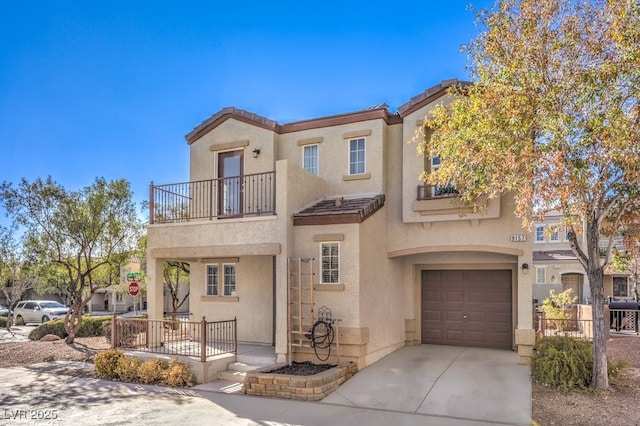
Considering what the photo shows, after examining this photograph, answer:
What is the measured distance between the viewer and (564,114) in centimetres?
855

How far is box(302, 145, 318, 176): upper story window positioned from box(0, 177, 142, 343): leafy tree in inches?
256

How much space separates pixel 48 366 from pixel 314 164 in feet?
30.9

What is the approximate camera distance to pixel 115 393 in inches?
402

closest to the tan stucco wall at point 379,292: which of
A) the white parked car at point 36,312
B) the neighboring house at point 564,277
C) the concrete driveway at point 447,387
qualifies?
the concrete driveway at point 447,387

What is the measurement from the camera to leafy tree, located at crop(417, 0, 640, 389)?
829cm

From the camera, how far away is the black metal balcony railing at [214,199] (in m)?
13.7

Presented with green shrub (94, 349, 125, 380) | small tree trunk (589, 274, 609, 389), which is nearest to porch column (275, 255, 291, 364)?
green shrub (94, 349, 125, 380)

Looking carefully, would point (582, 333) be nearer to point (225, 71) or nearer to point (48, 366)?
point (225, 71)

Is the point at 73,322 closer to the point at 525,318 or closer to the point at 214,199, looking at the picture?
the point at 214,199

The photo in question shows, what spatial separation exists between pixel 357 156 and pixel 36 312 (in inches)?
1000

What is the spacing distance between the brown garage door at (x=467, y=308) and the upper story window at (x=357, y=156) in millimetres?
3850

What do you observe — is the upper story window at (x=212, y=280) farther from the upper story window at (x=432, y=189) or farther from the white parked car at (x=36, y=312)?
the white parked car at (x=36, y=312)

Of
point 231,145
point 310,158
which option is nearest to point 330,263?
point 310,158

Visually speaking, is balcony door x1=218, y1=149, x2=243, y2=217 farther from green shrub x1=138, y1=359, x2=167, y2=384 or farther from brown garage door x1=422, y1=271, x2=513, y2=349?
brown garage door x1=422, y1=271, x2=513, y2=349
